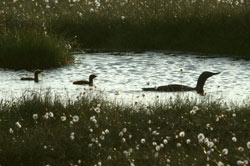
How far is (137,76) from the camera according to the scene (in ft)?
62.0

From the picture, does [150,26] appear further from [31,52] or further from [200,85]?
[200,85]

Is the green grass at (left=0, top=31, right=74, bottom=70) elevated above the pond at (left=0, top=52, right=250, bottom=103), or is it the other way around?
the green grass at (left=0, top=31, right=74, bottom=70)

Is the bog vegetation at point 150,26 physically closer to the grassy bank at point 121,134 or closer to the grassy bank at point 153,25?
the grassy bank at point 153,25

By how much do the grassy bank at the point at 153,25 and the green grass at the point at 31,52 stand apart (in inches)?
89.5

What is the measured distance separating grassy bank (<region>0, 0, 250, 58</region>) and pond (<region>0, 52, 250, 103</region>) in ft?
4.08

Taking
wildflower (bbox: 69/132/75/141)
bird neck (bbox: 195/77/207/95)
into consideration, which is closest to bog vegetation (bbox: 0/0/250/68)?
bird neck (bbox: 195/77/207/95)

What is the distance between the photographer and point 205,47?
23.1m

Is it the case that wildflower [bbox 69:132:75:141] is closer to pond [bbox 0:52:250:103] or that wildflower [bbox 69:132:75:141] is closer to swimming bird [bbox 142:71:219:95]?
pond [bbox 0:52:250:103]

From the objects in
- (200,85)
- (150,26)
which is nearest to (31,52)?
(150,26)

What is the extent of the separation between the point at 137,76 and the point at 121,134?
842 centimetres

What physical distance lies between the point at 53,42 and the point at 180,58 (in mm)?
3674

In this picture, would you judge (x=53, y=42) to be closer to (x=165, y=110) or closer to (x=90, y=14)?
(x=90, y=14)

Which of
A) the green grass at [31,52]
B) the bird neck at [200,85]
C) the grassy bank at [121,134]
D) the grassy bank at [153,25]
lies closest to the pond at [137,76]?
the bird neck at [200,85]

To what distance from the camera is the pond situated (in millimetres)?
16097
